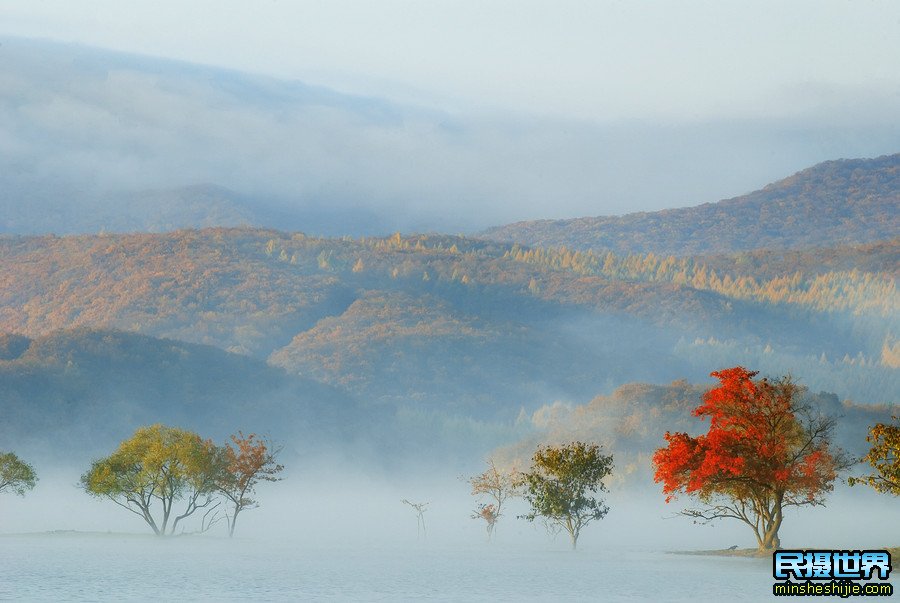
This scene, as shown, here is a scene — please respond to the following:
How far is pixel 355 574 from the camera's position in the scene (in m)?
73.9

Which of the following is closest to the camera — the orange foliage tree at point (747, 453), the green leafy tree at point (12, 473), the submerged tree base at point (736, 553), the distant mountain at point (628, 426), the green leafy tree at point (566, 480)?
the orange foliage tree at point (747, 453)

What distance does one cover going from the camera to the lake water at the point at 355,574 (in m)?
59.9

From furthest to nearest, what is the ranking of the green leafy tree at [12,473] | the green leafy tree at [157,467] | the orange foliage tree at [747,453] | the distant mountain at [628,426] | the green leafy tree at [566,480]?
the distant mountain at [628,426] → the green leafy tree at [12,473] → the green leafy tree at [157,467] → the green leafy tree at [566,480] → the orange foliage tree at [747,453]

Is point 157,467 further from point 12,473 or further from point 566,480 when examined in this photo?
point 566,480

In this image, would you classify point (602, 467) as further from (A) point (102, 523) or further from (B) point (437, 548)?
(A) point (102, 523)

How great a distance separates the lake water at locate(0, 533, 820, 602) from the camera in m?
59.9

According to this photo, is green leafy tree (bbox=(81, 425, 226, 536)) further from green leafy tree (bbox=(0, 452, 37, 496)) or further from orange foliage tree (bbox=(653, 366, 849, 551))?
orange foliage tree (bbox=(653, 366, 849, 551))

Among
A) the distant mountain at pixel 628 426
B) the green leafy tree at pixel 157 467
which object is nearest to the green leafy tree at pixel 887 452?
the green leafy tree at pixel 157 467

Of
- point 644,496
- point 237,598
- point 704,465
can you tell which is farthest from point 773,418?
point 644,496

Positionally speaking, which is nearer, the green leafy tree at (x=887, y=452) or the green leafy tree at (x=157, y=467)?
the green leafy tree at (x=887, y=452)

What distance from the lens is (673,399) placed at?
199250 millimetres

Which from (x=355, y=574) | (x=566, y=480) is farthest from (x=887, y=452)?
(x=355, y=574)

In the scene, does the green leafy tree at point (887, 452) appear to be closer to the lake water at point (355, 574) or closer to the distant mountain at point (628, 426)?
the lake water at point (355, 574)

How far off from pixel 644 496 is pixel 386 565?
96891 millimetres
